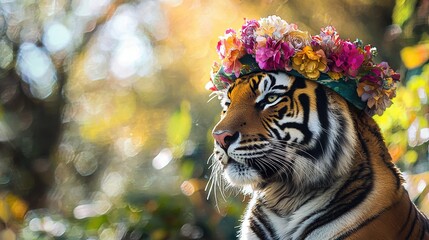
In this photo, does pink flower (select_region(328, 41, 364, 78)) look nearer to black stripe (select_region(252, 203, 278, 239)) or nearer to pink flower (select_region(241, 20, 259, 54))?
pink flower (select_region(241, 20, 259, 54))

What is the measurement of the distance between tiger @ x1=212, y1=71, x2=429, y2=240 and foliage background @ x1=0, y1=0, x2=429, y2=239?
126cm

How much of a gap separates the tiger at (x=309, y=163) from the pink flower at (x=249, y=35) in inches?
3.4

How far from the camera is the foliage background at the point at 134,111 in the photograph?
4172mm

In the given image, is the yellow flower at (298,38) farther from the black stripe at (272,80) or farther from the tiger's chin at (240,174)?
the tiger's chin at (240,174)

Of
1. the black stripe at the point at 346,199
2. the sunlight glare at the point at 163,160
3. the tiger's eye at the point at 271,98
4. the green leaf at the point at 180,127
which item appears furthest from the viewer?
the sunlight glare at the point at 163,160

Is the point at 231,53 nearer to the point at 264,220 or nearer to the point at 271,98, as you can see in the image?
the point at 271,98

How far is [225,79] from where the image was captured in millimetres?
2484

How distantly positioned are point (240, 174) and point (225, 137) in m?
0.12

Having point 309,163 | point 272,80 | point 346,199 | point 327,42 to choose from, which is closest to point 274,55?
point 272,80

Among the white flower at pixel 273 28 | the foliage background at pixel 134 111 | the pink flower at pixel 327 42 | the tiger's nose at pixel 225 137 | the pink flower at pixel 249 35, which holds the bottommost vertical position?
the foliage background at pixel 134 111

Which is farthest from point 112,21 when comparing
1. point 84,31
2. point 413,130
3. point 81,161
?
point 413,130

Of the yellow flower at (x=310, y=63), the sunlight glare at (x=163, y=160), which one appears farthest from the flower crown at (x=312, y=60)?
the sunlight glare at (x=163, y=160)

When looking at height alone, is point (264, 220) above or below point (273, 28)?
below

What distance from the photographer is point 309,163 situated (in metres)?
A: 2.27
